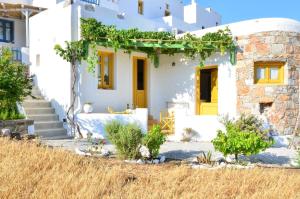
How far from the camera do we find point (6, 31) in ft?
64.3

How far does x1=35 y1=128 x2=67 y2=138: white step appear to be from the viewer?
1196 centimetres

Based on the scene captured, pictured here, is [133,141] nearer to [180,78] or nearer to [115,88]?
[115,88]

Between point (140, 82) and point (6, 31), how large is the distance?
934 cm

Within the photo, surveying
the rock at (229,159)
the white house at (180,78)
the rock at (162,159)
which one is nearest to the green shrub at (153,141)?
the rock at (162,159)

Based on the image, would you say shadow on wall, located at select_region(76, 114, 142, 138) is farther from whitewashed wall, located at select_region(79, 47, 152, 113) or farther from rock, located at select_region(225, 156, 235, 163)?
rock, located at select_region(225, 156, 235, 163)

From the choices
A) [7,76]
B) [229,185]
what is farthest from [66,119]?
[229,185]

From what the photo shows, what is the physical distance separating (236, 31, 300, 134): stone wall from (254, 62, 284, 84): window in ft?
0.71

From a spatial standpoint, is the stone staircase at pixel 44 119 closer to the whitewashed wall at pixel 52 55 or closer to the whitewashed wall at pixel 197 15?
the whitewashed wall at pixel 52 55

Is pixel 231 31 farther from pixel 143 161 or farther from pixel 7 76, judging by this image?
pixel 7 76

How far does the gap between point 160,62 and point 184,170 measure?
31.7ft

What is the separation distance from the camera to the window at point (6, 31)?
19422mm

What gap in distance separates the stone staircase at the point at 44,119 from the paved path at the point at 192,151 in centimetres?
90

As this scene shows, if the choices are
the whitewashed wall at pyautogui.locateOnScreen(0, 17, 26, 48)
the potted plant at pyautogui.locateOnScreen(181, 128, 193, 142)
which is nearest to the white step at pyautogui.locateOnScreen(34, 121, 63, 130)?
the potted plant at pyautogui.locateOnScreen(181, 128, 193, 142)

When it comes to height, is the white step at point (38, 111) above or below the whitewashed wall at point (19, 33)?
below
